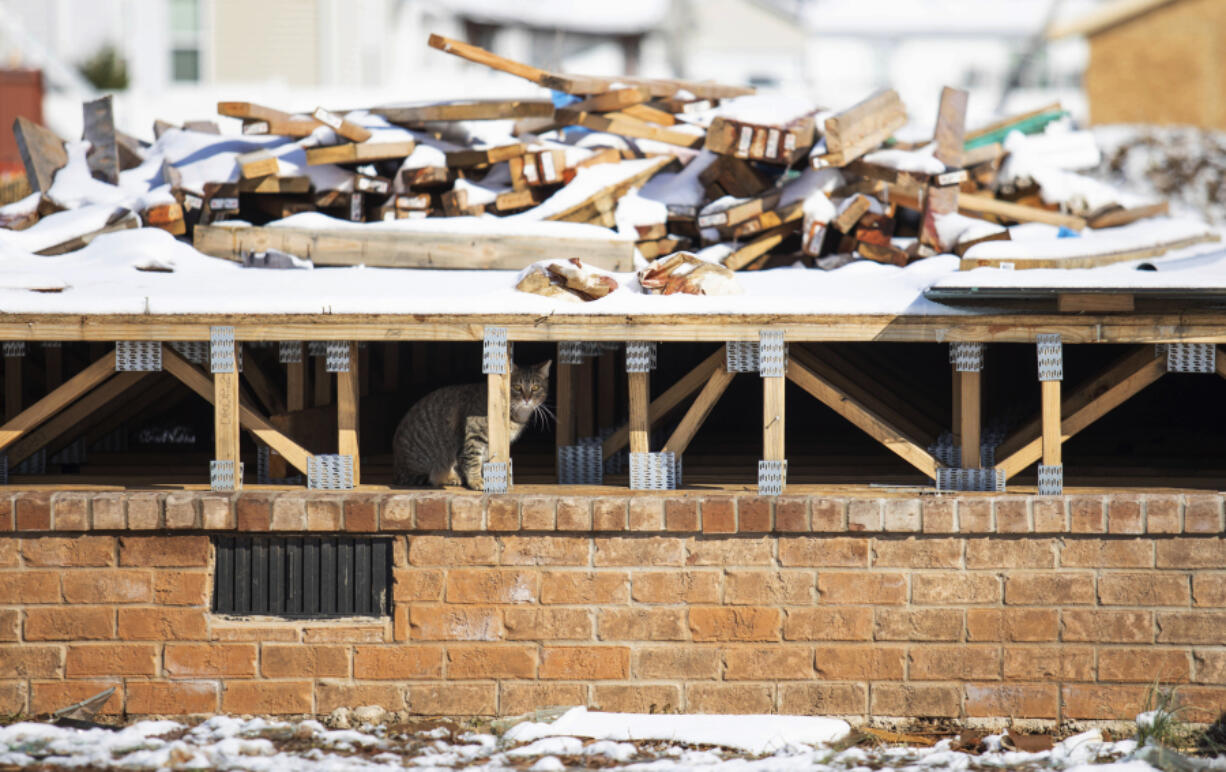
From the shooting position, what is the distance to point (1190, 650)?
269 inches

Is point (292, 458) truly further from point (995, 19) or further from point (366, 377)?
point (995, 19)

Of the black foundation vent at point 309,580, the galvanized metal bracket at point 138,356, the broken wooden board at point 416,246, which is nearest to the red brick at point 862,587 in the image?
the black foundation vent at point 309,580

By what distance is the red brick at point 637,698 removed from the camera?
273 inches

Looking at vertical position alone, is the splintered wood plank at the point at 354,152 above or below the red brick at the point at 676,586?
above

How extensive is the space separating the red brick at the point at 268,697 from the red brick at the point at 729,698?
7.31 feet

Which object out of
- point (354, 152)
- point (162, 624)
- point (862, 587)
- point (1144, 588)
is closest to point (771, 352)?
point (862, 587)

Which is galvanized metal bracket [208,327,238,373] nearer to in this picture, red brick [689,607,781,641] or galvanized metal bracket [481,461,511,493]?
galvanized metal bracket [481,461,511,493]

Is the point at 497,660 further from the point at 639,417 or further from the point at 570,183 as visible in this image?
the point at 570,183

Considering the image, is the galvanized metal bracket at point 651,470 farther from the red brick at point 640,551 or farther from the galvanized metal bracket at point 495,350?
the galvanized metal bracket at point 495,350

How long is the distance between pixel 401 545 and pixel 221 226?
333cm

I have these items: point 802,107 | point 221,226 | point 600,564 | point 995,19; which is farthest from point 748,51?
point 600,564

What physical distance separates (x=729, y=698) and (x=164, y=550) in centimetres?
343

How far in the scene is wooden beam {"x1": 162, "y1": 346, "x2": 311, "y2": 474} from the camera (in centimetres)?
732

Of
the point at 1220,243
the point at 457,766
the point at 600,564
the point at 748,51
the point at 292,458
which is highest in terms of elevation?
the point at 748,51
